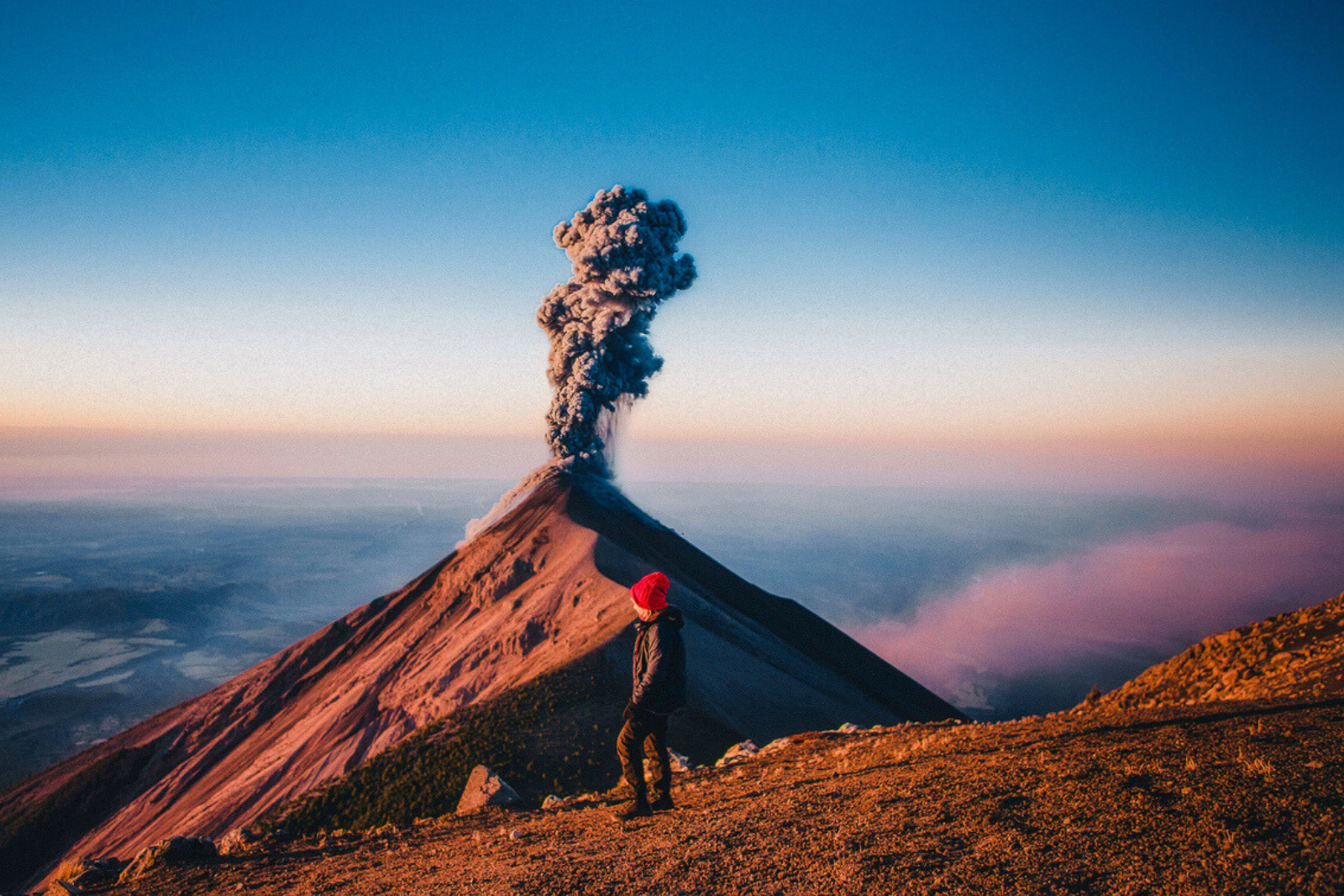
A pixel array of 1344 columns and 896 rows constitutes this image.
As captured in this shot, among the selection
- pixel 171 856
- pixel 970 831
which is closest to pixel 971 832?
pixel 970 831

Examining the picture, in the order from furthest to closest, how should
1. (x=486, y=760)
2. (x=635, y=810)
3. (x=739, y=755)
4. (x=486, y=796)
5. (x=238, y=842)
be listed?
(x=486, y=760)
(x=739, y=755)
(x=486, y=796)
(x=238, y=842)
(x=635, y=810)

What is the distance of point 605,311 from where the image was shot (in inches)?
1608

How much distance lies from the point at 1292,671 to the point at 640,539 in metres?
28.8

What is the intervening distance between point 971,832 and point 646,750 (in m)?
3.29

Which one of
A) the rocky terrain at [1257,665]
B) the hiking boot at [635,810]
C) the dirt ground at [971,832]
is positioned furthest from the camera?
the rocky terrain at [1257,665]

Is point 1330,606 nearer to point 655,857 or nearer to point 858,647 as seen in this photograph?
point 655,857

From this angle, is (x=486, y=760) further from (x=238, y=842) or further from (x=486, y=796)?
(x=238, y=842)

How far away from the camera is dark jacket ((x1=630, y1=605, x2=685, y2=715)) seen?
6.39m

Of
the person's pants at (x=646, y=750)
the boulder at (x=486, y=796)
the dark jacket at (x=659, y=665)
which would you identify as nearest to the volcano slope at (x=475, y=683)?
the boulder at (x=486, y=796)

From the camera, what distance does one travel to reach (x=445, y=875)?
21.8 ft

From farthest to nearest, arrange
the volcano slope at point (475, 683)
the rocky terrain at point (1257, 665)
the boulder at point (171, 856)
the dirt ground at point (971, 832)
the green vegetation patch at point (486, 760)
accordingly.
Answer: the volcano slope at point (475, 683), the green vegetation patch at point (486, 760), the rocky terrain at point (1257, 665), the boulder at point (171, 856), the dirt ground at point (971, 832)

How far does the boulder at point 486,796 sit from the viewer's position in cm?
1096

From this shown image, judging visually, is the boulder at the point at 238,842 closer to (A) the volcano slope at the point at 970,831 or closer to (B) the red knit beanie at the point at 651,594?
(A) the volcano slope at the point at 970,831

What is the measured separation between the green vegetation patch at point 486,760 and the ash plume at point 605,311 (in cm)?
2453
